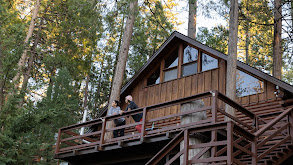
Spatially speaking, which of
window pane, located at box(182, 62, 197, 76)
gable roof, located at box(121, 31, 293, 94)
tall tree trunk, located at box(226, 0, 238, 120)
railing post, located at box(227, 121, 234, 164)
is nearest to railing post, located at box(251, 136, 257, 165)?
railing post, located at box(227, 121, 234, 164)

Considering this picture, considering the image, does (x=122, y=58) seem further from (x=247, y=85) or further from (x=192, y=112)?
(x=192, y=112)

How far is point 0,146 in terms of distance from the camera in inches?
457

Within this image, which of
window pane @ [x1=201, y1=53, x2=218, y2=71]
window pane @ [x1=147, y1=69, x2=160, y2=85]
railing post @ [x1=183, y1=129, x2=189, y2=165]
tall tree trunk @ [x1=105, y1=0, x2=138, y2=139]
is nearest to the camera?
railing post @ [x1=183, y1=129, x2=189, y2=165]

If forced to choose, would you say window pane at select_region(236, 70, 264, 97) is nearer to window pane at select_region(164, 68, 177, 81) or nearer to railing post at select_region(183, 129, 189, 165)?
window pane at select_region(164, 68, 177, 81)

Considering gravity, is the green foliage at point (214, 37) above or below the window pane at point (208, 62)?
above

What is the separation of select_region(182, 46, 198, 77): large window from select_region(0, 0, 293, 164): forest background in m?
1.69

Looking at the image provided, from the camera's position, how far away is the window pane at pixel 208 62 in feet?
42.5

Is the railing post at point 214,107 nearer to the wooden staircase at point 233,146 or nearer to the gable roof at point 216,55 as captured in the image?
the wooden staircase at point 233,146

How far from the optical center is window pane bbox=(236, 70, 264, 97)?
11.7m

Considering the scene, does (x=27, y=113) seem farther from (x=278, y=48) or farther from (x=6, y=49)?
(x=278, y=48)

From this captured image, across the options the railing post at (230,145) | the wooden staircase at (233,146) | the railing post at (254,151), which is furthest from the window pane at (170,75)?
the railing post at (230,145)

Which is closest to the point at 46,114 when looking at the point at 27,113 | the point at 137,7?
the point at 27,113

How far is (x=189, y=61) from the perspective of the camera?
1377cm

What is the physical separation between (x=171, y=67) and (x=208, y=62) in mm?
1701
